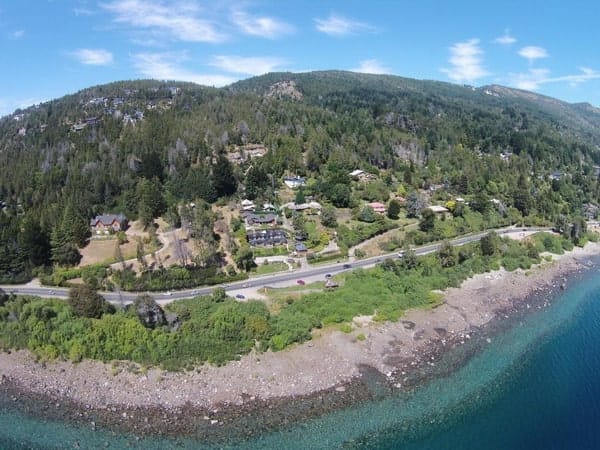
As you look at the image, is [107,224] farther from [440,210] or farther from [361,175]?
[440,210]

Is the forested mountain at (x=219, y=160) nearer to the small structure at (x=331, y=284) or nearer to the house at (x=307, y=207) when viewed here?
the house at (x=307, y=207)

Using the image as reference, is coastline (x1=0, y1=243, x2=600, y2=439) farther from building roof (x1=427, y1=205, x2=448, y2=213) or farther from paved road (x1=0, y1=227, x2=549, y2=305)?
building roof (x1=427, y1=205, x2=448, y2=213)

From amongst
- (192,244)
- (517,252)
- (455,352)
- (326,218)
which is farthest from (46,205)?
(517,252)

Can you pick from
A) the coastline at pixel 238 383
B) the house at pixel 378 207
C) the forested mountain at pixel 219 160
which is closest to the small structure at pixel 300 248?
the forested mountain at pixel 219 160

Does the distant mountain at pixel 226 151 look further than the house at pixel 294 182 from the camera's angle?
No

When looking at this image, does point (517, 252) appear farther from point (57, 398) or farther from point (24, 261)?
point (24, 261)

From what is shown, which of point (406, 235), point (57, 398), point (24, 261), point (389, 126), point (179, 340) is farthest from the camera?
point (389, 126)

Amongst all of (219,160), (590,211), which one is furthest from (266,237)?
(590,211)
